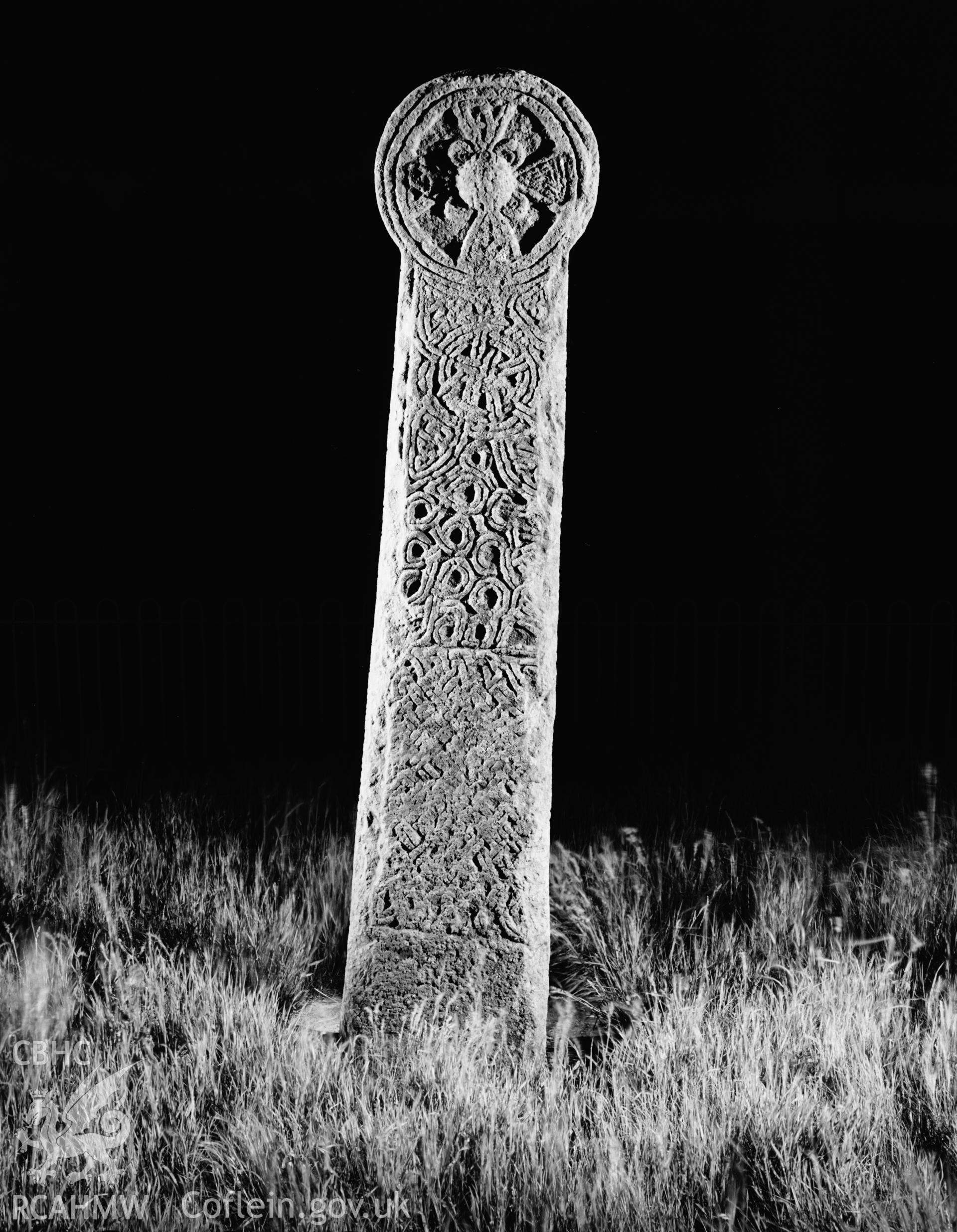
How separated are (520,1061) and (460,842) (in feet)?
1.76

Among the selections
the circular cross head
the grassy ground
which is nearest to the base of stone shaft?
the grassy ground

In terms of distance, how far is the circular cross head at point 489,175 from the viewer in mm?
2840

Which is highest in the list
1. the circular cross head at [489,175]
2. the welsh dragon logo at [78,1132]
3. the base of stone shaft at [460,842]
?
the circular cross head at [489,175]

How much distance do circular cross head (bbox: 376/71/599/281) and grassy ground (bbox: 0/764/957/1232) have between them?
6.23 ft

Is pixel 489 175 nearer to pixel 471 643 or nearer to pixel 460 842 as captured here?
pixel 471 643

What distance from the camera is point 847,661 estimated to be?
21.6 feet

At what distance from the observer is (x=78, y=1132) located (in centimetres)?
228

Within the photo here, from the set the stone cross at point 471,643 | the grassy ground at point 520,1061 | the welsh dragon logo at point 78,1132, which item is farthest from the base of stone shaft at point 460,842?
the welsh dragon logo at point 78,1132

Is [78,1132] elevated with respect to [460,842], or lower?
lower

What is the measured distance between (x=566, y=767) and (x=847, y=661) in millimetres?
1990

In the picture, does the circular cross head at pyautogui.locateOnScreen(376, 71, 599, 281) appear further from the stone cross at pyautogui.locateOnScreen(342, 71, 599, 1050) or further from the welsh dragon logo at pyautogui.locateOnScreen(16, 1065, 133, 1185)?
the welsh dragon logo at pyautogui.locateOnScreen(16, 1065, 133, 1185)

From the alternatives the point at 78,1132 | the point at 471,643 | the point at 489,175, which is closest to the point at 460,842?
the point at 471,643

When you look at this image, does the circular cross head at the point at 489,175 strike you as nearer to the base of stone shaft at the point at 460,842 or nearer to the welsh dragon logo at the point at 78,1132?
the base of stone shaft at the point at 460,842

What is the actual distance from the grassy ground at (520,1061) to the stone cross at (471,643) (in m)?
0.20
